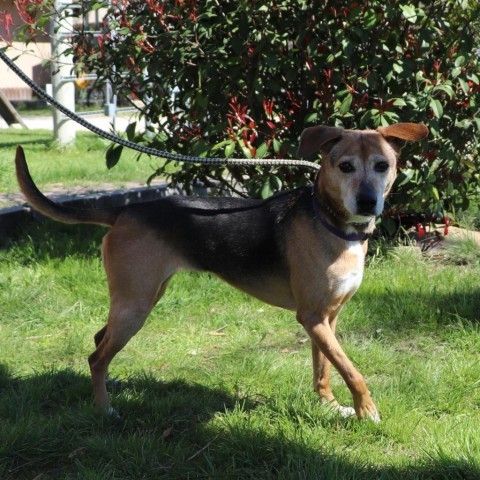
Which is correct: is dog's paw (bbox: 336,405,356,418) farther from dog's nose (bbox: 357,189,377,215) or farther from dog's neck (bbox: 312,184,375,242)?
dog's nose (bbox: 357,189,377,215)

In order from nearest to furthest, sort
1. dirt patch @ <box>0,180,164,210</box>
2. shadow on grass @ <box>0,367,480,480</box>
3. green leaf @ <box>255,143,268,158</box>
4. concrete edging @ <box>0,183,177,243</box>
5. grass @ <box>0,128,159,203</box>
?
shadow on grass @ <box>0,367,480,480</box> < green leaf @ <box>255,143,268,158</box> < concrete edging @ <box>0,183,177,243</box> < dirt patch @ <box>0,180,164,210</box> < grass @ <box>0,128,159,203</box>

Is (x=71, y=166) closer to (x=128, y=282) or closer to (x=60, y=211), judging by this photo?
(x=60, y=211)

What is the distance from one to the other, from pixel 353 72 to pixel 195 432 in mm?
3269

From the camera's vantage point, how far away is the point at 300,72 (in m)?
6.08

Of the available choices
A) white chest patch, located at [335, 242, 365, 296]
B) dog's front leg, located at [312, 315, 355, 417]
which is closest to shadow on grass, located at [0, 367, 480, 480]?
dog's front leg, located at [312, 315, 355, 417]

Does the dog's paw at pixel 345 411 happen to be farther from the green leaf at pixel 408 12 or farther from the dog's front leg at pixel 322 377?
the green leaf at pixel 408 12

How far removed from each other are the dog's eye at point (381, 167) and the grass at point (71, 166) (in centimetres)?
444

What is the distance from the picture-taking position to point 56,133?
1155cm

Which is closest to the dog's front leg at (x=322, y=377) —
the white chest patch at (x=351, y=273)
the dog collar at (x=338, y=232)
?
the white chest patch at (x=351, y=273)

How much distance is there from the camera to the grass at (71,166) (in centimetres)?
877

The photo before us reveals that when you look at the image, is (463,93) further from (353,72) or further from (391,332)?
(391,332)

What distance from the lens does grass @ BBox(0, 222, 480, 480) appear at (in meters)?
3.48

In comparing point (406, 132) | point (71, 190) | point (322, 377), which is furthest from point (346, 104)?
point (71, 190)

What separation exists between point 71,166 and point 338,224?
20.5 ft
